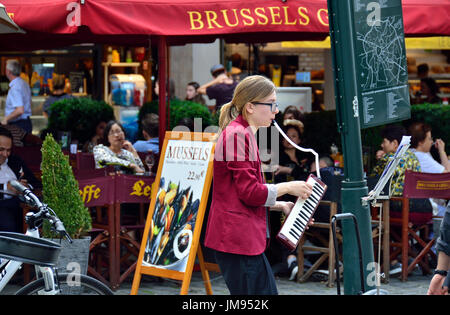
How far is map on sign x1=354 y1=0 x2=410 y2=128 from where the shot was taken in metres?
5.88

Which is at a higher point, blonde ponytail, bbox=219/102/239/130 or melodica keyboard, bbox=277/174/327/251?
blonde ponytail, bbox=219/102/239/130

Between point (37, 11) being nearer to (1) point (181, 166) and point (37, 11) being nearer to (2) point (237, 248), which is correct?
(1) point (181, 166)

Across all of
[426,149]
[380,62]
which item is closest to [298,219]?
[380,62]

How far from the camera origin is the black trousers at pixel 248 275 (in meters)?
4.59

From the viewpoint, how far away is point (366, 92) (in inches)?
232

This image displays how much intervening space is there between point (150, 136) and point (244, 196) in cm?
530

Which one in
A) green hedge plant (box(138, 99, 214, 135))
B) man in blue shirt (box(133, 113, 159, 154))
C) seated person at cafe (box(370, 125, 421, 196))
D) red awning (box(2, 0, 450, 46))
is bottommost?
seated person at cafe (box(370, 125, 421, 196))

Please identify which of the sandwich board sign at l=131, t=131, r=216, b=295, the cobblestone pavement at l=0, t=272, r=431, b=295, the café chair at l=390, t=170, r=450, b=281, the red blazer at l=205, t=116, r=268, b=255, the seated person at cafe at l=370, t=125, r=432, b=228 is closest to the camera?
the red blazer at l=205, t=116, r=268, b=255

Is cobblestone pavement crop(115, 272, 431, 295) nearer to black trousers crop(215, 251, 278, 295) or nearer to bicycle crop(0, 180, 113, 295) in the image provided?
bicycle crop(0, 180, 113, 295)

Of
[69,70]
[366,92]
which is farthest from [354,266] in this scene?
[69,70]

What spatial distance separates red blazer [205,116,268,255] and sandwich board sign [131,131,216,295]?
1.75m

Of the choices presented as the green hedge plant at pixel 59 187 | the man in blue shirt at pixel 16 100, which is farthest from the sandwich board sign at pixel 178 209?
the man in blue shirt at pixel 16 100

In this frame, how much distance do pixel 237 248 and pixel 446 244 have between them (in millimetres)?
1097

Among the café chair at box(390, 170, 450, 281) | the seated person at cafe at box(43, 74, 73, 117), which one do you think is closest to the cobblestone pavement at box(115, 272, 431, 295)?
the café chair at box(390, 170, 450, 281)
